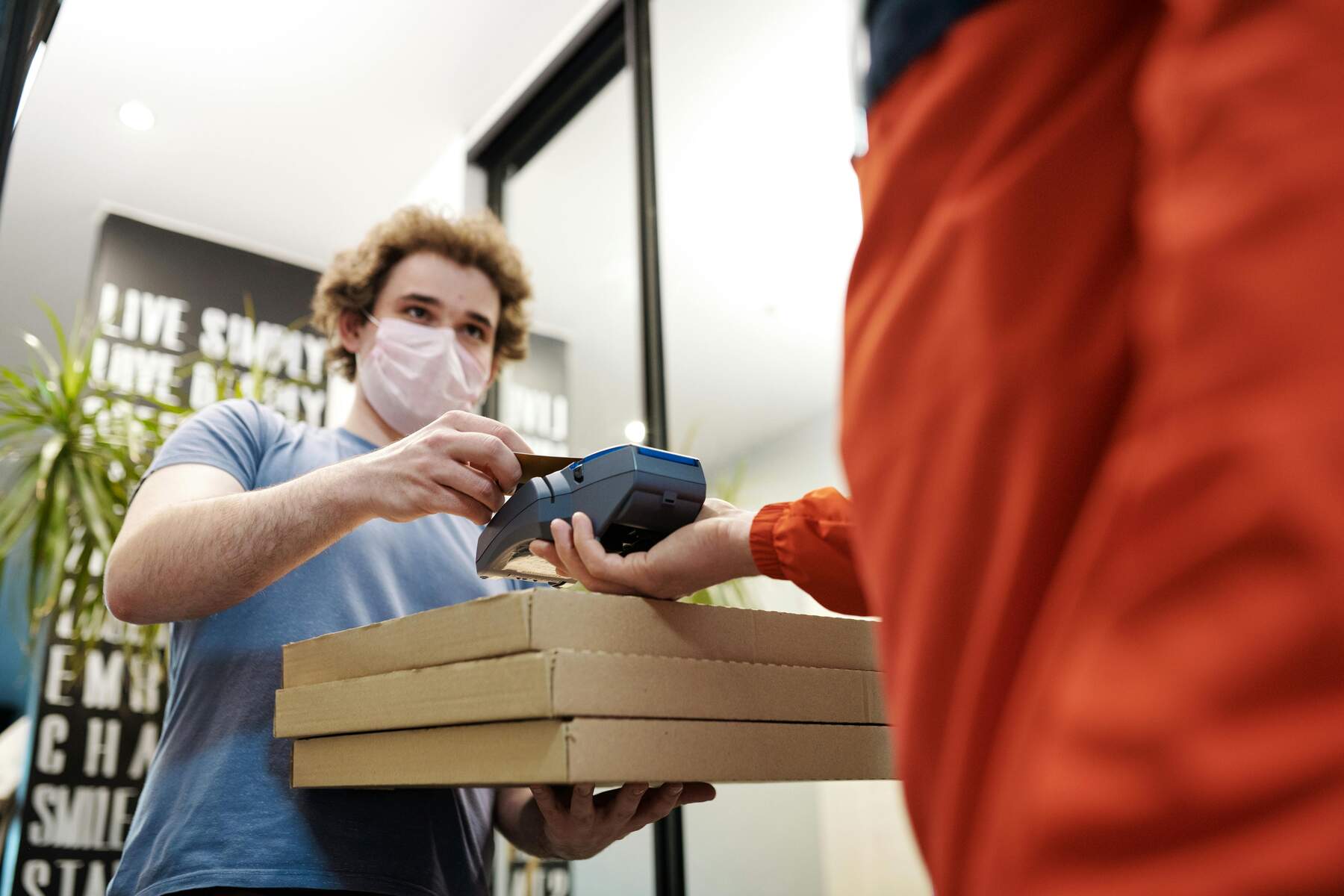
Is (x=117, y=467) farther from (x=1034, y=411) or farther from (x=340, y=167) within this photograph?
(x=1034, y=411)

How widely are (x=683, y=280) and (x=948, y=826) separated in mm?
2479

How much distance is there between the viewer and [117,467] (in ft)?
9.81

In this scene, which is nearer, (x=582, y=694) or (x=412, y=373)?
(x=582, y=694)

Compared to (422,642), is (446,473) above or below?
→ above

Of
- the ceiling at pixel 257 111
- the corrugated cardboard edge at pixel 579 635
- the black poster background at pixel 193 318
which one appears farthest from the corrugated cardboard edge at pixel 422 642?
the black poster background at pixel 193 318

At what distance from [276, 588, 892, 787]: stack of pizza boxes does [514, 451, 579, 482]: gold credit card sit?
0.66ft

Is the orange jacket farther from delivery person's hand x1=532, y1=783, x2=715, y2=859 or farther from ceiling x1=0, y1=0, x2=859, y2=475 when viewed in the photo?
ceiling x1=0, y1=0, x2=859, y2=475

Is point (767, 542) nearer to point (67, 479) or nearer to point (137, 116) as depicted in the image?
point (67, 479)

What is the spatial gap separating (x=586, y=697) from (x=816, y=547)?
0.20 m

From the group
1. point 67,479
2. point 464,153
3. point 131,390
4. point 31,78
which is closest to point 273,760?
point 31,78

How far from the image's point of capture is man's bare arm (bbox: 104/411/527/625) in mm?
1021

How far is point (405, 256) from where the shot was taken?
5.60 feet

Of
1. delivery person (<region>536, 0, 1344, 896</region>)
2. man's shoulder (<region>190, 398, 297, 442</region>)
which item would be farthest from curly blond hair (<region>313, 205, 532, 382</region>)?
delivery person (<region>536, 0, 1344, 896</region>)

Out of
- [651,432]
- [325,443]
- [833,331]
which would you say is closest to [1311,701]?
[325,443]
